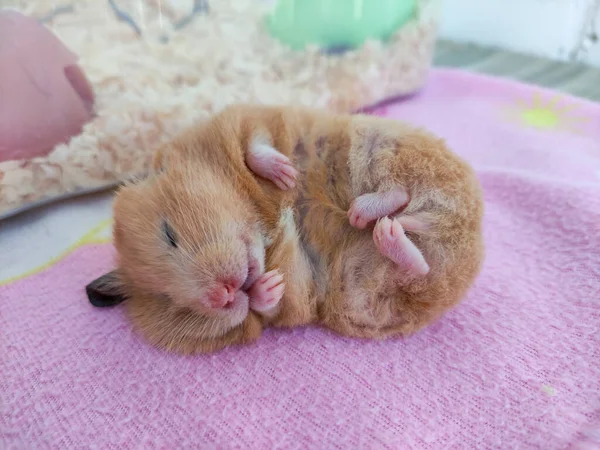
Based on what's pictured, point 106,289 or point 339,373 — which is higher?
point 106,289

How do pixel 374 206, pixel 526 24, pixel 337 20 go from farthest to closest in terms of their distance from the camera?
pixel 526 24 → pixel 337 20 → pixel 374 206

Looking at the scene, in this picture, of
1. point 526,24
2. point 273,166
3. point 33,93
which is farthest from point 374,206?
point 526,24

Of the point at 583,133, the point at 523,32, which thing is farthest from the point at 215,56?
the point at 523,32

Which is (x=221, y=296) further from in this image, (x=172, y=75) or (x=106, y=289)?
(x=172, y=75)

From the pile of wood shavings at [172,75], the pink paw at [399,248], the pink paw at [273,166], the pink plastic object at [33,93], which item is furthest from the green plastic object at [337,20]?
the pink paw at [399,248]

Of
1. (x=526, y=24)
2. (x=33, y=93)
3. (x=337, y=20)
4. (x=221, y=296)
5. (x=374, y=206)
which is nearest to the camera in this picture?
(x=221, y=296)

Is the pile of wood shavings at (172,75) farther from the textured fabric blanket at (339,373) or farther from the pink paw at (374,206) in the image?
the pink paw at (374,206)

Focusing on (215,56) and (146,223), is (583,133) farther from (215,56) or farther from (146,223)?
(146,223)

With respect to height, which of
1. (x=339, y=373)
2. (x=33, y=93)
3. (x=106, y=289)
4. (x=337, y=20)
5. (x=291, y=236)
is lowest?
(x=339, y=373)
